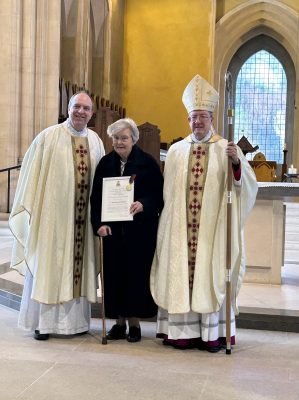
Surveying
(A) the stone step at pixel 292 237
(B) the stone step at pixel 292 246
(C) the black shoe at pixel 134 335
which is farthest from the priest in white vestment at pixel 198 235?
(A) the stone step at pixel 292 237

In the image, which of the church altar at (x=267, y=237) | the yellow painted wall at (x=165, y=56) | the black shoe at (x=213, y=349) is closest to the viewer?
the black shoe at (x=213, y=349)

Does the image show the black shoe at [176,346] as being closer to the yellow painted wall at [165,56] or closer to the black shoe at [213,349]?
the black shoe at [213,349]

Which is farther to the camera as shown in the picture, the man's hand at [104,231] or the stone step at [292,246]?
the stone step at [292,246]

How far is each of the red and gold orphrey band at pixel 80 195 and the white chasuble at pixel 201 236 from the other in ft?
1.90

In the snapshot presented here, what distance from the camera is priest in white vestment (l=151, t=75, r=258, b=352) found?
357 cm

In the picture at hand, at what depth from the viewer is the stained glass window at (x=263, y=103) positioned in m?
19.6

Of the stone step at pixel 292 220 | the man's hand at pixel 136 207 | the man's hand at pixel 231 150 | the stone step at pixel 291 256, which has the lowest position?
the stone step at pixel 291 256

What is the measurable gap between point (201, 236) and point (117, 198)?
2.13ft

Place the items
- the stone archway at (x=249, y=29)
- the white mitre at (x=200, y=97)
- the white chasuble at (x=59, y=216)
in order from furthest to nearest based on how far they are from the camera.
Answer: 1. the stone archway at (x=249, y=29)
2. the white chasuble at (x=59, y=216)
3. the white mitre at (x=200, y=97)

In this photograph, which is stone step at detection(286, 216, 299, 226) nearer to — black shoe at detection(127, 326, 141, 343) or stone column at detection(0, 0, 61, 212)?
stone column at detection(0, 0, 61, 212)

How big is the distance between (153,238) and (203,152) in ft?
2.37

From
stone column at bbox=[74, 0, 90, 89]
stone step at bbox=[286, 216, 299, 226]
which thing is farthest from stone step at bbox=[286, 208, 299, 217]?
stone column at bbox=[74, 0, 90, 89]

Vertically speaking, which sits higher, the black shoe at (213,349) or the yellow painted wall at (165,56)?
the yellow painted wall at (165,56)

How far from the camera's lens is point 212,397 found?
2758 mm
